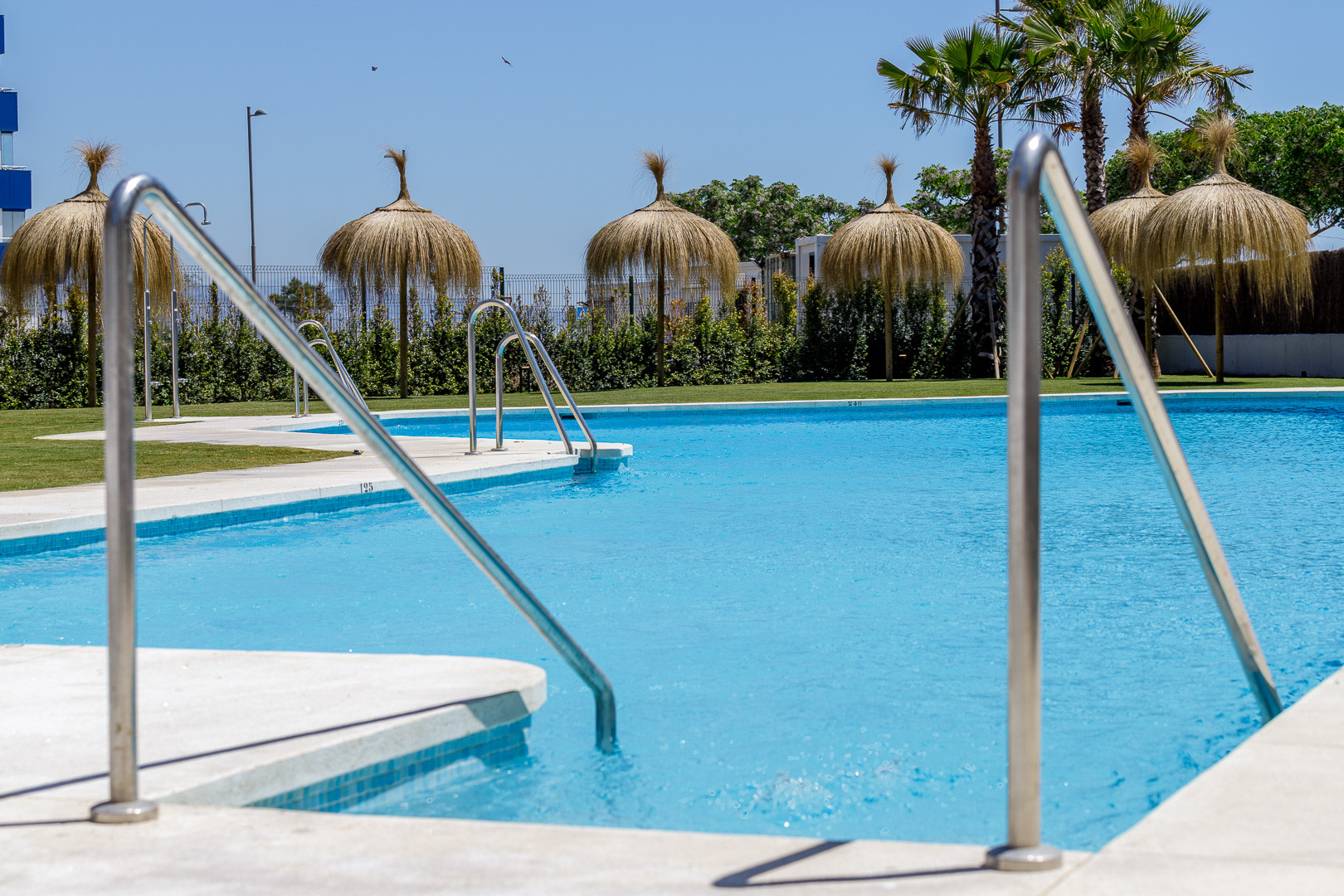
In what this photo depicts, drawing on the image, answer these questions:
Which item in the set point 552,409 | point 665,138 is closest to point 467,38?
point 665,138

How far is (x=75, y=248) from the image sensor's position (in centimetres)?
1678

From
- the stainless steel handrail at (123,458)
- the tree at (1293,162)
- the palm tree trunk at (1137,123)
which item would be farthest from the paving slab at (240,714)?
the tree at (1293,162)

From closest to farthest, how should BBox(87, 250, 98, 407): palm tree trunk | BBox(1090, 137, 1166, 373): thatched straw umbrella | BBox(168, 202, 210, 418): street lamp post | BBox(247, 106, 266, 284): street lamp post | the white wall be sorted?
BBox(168, 202, 210, 418): street lamp post, BBox(87, 250, 98, 407): palm tree trunk, BBox(1090, 137, 1166, 373): thatched straw umbrella, the white wall, BBox(247, 106, 266, 284): street lamp post

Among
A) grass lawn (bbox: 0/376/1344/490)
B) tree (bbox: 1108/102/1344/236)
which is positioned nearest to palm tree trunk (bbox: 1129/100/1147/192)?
grass lawn (bbox: 0/376/1344/490)

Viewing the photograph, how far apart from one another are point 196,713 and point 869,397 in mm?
13769

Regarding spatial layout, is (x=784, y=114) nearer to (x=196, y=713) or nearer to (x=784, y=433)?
(x=784, y=433)

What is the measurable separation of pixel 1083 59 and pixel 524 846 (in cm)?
2002

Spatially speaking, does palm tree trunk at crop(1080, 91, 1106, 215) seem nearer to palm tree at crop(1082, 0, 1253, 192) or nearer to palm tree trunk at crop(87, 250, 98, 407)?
palm tree at crop(1082, 0, 1253, 192)

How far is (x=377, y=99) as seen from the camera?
21812 mm

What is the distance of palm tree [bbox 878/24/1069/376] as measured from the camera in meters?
19.8

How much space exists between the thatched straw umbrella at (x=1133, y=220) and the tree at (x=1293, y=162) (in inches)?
1020

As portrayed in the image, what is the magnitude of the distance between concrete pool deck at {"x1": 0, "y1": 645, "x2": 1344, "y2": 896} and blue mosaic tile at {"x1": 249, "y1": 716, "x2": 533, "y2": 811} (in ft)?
0.19

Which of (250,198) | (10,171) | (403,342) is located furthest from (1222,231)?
(10,171)

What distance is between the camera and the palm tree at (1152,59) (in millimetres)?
18938
